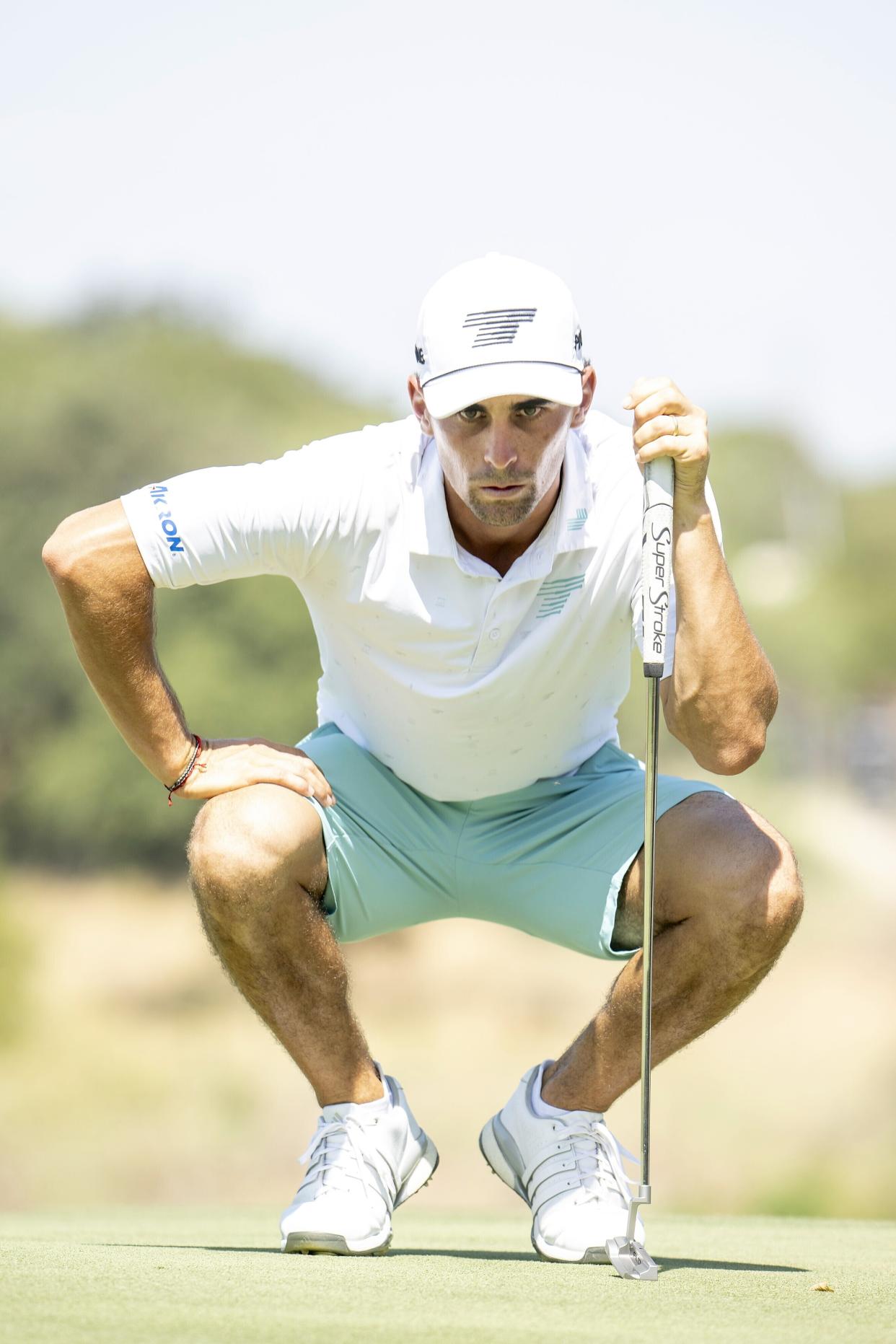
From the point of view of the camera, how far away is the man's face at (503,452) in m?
3.58

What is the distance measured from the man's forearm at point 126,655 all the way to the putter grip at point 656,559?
99 centimetres

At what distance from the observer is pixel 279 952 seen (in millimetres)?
3557

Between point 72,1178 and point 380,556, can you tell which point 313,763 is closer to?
point 380,556

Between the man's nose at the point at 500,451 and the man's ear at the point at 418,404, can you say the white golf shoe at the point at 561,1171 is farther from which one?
the man's ear at the point at 418,404

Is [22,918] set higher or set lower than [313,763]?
lower

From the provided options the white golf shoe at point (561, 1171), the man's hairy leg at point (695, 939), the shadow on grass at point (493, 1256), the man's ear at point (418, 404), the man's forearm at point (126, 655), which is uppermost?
the man's ear at point (418, 404)

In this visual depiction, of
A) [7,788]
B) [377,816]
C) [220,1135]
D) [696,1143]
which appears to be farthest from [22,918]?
[377,816]

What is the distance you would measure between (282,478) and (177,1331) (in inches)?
69.1

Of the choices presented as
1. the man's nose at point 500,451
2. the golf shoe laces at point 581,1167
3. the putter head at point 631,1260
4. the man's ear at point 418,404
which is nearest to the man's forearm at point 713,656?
the man's nose at point 500,451

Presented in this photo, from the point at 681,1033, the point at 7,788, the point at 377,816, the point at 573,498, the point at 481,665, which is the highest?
the point at 573,498

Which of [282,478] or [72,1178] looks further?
[72,1178]

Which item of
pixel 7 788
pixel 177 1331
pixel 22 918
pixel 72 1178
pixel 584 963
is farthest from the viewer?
pixel 7 788

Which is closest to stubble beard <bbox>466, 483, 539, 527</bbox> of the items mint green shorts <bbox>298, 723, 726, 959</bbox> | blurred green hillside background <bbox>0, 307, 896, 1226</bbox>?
mint green shorts <bbox>298, 723, 726, 959</bbox>

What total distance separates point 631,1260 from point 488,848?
105 centimetres
